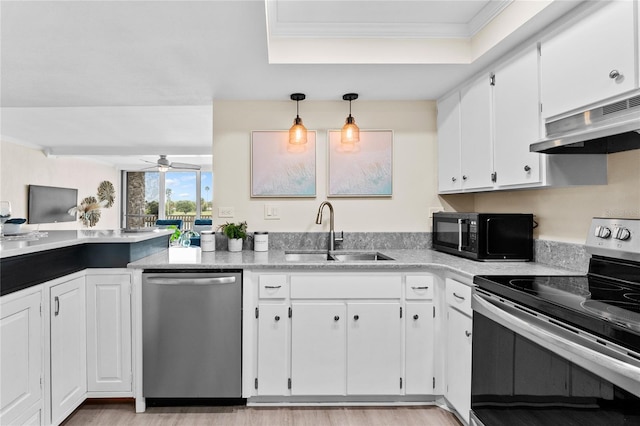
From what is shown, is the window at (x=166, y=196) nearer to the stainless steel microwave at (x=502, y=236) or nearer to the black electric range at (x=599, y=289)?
the stainless steel microwave at (x=502, y=236)

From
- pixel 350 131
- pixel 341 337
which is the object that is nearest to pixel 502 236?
pixel 341 337

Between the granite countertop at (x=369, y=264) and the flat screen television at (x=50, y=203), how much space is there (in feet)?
17.2

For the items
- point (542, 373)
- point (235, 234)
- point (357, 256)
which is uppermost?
point (235, 234)

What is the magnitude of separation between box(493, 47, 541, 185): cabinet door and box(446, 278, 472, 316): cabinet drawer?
637 millimetres

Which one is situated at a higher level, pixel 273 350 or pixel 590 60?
pixel 590 60

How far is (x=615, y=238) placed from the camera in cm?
149

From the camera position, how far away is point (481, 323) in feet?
5.53

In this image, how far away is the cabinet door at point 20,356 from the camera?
1.54 metres

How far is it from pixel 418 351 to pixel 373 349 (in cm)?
28

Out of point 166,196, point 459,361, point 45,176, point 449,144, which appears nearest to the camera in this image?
point 459,361

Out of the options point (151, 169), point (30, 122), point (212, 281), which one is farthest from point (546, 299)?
point (151, 169)

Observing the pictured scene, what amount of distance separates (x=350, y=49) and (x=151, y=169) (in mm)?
8268

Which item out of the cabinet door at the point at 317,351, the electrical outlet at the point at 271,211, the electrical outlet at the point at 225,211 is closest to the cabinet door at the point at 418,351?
the cabinet door at the point at 317,351

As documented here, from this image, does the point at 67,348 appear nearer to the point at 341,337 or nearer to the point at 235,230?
the point at 235,230
